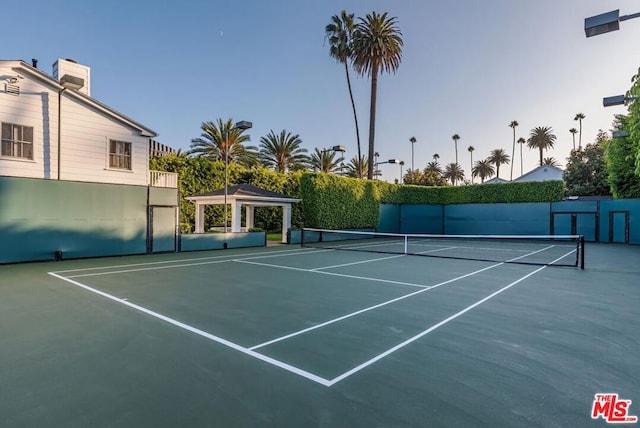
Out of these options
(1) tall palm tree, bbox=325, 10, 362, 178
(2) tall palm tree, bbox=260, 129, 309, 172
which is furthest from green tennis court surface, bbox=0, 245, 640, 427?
(1) tall palm tree, bbox=325, 10, 362, 178

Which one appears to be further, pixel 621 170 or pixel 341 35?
pixel 341 35

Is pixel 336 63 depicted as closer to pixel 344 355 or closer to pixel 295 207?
pixel 295 207

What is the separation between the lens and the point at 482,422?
2.73 m

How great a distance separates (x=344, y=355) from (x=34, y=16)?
1696cm

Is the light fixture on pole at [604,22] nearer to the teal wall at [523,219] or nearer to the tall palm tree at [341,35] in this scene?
the teal wall at [523,219]

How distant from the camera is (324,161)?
3853 centimetres

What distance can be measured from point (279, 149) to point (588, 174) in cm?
3545

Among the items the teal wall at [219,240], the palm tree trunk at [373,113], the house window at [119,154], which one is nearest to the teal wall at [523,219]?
the palm tree trunk at [373,113]

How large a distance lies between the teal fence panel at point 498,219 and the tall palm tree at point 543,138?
54.0 meters

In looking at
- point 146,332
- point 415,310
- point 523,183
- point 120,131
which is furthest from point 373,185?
point 146,332

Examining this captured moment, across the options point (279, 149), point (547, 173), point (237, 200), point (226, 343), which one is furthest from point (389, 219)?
point (547, 173)

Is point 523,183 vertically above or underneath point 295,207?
above

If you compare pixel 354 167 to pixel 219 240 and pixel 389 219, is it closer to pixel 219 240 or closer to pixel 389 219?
pixel 389 219

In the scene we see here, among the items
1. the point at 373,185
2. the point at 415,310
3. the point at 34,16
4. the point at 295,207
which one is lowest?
the point at 415,310
